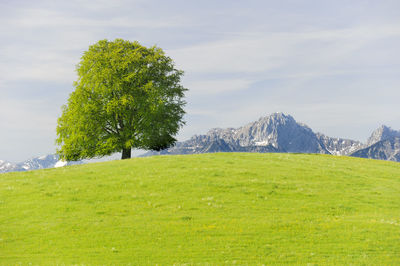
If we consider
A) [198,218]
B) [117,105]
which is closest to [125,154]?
[117,105]

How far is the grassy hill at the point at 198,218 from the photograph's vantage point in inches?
781

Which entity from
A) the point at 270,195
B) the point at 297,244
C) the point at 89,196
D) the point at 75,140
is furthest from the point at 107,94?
the point at 297,244

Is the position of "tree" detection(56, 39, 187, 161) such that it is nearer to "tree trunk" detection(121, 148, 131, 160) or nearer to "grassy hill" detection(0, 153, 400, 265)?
"tree trunk" detection(121, 148, 131, 160)

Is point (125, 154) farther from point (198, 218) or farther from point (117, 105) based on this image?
point (198, 218)

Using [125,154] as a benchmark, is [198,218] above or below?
below

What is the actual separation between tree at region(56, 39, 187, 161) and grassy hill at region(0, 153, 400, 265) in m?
18.2

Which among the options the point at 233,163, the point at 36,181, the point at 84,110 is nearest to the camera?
the point at 36,181

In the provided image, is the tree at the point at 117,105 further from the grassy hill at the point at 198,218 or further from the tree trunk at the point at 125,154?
the grassy hill at the point at 198,218

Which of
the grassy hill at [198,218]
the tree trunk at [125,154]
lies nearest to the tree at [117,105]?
the tree trunk at [125,154]

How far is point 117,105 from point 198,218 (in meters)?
36.1

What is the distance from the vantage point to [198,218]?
2506 centimetres

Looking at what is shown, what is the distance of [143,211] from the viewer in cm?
2675

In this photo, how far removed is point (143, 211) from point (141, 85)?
121ft

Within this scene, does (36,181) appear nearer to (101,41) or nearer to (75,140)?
(75,140)
